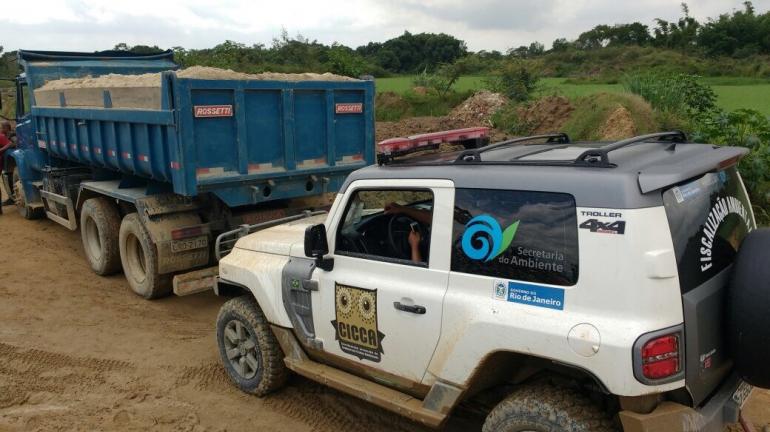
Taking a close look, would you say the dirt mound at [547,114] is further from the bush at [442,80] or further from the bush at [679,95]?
the bush at [442,80]

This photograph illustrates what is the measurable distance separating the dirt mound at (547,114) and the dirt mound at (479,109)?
1625 mm

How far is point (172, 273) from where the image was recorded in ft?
23.6

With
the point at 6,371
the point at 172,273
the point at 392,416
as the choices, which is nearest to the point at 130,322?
the point at 172,273

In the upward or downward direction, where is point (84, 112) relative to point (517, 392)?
upward

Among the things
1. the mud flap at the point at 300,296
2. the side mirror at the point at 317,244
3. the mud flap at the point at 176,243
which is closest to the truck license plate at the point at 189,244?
the mud flap at the point at 176,243

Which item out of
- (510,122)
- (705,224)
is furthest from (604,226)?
(510,122)

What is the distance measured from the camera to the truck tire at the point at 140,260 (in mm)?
6914

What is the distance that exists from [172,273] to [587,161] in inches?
213

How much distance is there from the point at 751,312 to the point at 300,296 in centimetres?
255

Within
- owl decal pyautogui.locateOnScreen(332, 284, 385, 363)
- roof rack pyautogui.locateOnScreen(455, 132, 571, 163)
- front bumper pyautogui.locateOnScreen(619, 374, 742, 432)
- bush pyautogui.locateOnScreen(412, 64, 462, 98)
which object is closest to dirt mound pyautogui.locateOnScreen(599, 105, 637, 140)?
roof rack pyautogui.locateOnScreen(455, 132, 571, 163)

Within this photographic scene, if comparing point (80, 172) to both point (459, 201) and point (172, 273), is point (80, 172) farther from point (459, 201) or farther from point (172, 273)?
point (459, 201)

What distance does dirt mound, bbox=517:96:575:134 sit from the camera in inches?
506

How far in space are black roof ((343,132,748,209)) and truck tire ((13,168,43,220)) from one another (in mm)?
9245

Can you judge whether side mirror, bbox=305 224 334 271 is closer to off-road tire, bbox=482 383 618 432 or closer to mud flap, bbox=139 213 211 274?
off-road tire, bbox=482 383 618 432
